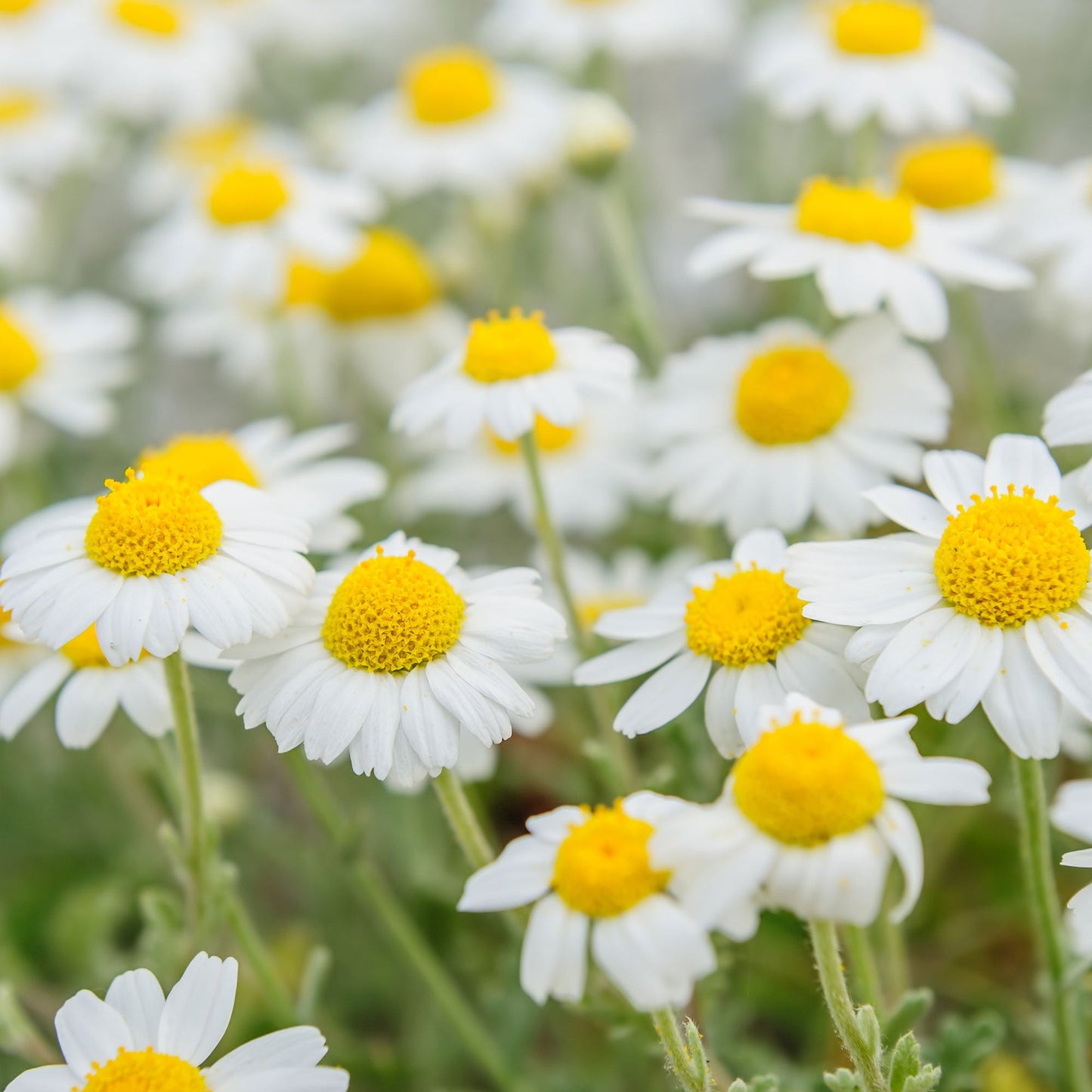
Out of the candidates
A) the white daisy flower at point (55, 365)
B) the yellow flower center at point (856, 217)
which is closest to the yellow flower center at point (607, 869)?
the yellow flower center at point (856, 217)

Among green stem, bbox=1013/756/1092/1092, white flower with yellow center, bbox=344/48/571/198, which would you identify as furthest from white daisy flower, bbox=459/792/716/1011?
white flower with yellow center, bbox=344/48/571/198

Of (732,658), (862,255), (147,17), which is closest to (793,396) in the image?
(862,255)

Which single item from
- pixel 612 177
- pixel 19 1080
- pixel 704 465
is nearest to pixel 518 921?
pixel 19 1080

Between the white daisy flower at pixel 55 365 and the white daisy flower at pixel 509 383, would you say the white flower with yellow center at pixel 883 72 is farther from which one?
the white daisy flower at pixel 55 365

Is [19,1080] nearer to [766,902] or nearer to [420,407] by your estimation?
[766,902]

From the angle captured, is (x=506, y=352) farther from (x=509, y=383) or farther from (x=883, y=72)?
(x=883, y=72)
